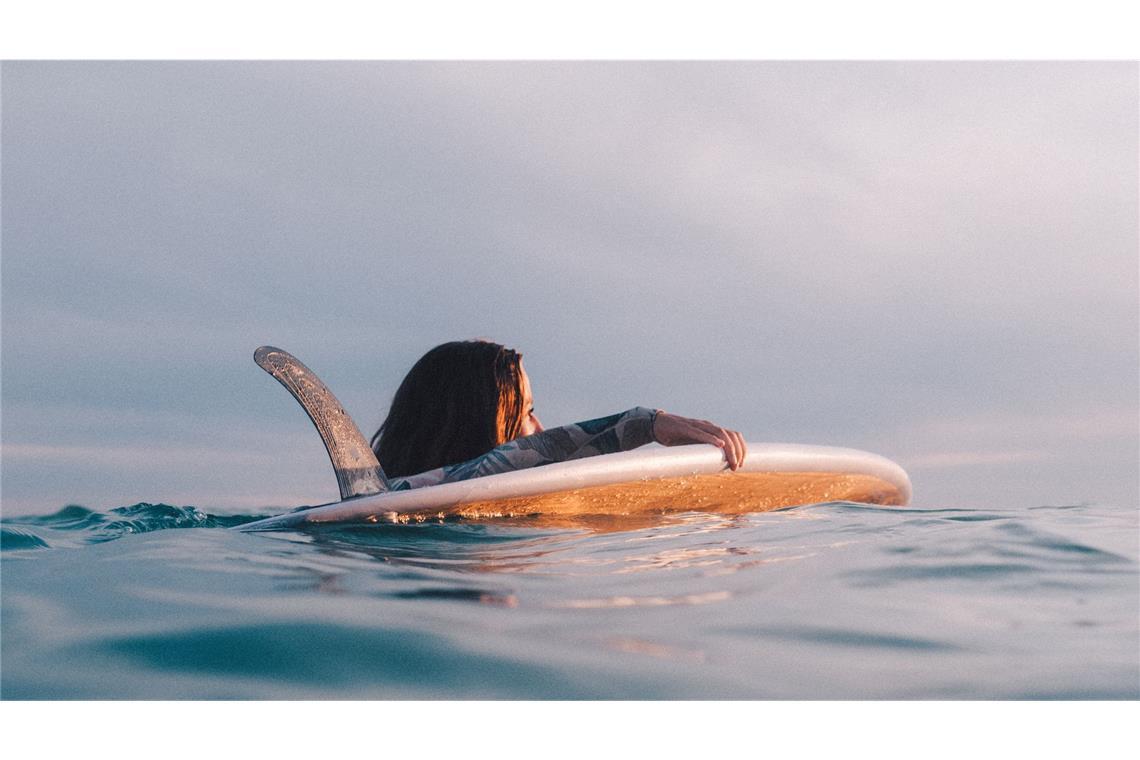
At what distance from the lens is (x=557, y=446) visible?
3.39 metres

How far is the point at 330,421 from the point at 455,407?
65 centimetres

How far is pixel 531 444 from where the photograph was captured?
334cm

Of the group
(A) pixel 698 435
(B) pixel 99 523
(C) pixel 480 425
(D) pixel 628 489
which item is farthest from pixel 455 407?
(B) pixel 99 523

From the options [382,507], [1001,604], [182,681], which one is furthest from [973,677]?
[382,507]

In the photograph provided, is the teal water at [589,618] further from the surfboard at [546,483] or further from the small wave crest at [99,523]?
the small wave crest at [99,523]

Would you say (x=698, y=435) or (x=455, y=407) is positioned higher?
(x=455, y=407)

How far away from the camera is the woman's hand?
3404 millimetres

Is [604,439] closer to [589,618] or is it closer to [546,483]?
[546,483]

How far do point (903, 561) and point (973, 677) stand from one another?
2.73 ft

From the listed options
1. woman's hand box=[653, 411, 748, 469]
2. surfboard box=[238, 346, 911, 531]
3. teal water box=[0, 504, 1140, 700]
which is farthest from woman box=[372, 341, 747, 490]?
teal water box=[0, 504, 1140, 700]

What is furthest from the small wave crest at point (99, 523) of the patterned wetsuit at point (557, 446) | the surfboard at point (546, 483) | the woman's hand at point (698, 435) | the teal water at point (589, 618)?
the woman's hand at point (698, 435)

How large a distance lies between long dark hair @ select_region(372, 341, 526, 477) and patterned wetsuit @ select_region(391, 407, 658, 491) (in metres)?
0.24

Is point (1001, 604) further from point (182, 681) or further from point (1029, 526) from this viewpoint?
point (182, 681)

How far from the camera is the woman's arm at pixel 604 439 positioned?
3328mm
